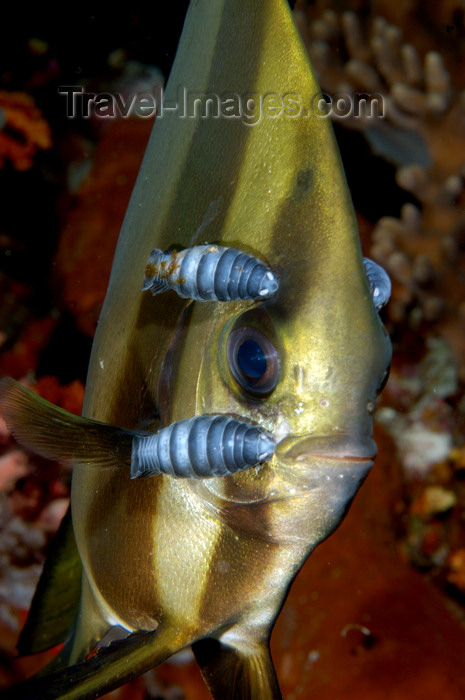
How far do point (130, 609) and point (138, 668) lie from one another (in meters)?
0.21

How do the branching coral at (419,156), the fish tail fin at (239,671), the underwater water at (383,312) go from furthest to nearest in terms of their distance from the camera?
the branching coral at (419,156) → the underwater water at (383,312) → the fish tail fin at (239,671)

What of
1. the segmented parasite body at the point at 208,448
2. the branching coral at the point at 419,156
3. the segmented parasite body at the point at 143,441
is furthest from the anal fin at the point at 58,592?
the branching coral at the point at 419,156

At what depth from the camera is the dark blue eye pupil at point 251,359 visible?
877 millimetres

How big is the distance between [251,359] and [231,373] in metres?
0.06

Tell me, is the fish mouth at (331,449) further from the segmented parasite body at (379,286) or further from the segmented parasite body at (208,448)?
the segmented parasite body at (379,286)

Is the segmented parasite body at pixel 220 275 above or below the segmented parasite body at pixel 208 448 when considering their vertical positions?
above

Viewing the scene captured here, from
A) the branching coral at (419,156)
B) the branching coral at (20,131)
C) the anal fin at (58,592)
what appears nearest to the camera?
the anal fin at (58,592)

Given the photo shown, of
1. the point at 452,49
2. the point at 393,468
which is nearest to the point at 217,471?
the point at 393,468

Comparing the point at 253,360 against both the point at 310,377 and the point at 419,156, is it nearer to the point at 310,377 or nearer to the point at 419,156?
the point at 310,377

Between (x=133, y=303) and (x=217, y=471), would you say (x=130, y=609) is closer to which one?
(x=217, y=471)

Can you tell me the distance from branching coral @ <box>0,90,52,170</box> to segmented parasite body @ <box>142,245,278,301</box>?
255 cm

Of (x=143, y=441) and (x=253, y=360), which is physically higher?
(x=253, y=360)

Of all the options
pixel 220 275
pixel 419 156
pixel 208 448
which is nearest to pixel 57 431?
pixel 208 448

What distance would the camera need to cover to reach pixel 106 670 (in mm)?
1008
